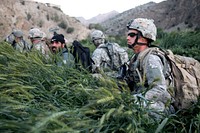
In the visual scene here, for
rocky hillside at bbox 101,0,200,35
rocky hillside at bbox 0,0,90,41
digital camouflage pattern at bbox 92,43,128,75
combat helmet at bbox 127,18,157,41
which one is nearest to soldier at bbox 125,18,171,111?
combat helmet at bbox 127,18,157,41

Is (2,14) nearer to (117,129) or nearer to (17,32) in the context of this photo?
(17,32)

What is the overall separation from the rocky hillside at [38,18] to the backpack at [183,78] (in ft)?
112

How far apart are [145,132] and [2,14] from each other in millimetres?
36809

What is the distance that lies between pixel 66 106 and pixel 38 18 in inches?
1769

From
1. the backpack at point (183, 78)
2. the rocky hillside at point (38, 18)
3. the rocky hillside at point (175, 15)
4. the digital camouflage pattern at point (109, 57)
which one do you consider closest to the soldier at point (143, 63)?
the backpack at point (183, 78)

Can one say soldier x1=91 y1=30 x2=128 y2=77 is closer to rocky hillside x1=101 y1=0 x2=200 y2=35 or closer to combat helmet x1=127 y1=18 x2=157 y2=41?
combat helmet x1=127 y1=18 x2=157 y2=41

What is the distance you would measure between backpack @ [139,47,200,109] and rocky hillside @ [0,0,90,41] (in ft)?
112

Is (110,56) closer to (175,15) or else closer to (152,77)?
(152,77)

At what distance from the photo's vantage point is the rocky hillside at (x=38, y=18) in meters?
37.9

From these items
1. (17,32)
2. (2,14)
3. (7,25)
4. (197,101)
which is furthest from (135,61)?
(2,14)

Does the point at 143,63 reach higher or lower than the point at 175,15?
→ lower

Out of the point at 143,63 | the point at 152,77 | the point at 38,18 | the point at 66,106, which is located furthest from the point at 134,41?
the point at 38,18

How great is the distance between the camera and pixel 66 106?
2158 mm

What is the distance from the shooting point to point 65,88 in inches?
96.0
